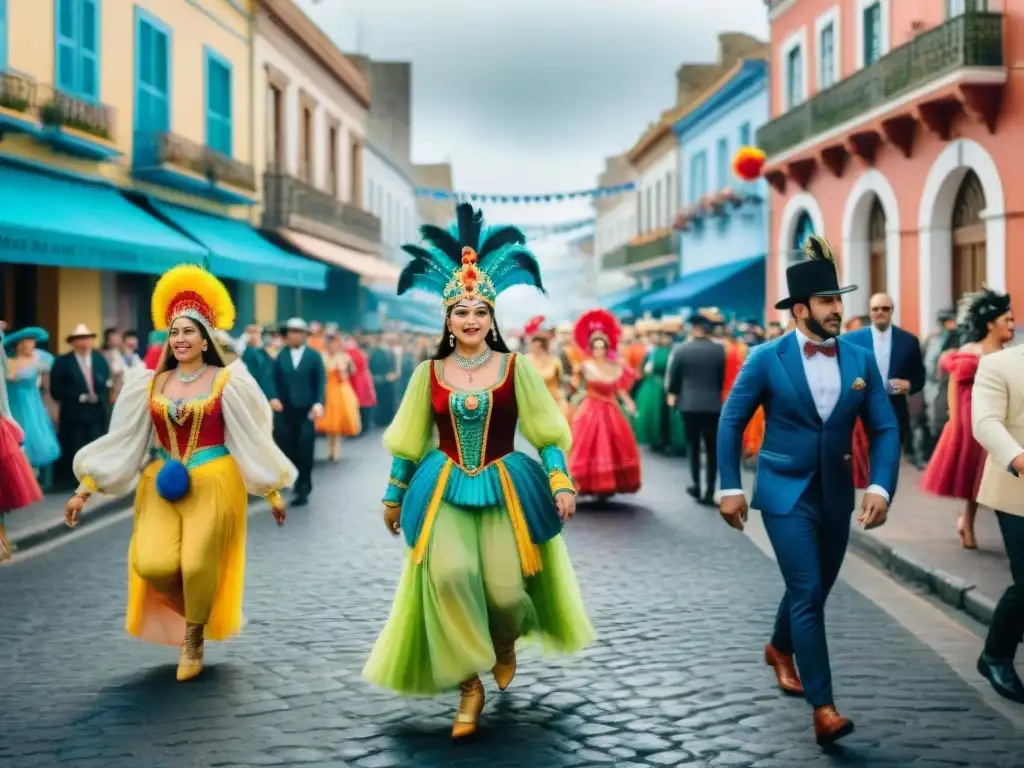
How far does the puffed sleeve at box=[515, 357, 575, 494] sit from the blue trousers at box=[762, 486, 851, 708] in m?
0.89

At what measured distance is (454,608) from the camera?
5457 millimetres

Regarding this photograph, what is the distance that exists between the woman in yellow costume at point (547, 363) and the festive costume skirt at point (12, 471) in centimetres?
591

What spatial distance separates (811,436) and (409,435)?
1633 millimetres

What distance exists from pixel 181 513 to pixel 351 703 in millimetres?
1330

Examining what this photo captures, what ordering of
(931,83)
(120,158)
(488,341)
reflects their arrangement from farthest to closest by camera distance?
(120,158), (931,83), (488,341)

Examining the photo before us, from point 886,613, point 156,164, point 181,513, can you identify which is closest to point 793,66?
point 156,164

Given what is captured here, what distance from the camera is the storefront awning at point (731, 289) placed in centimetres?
3014

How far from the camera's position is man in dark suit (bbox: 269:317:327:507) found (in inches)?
533

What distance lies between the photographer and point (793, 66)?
26.4 metres

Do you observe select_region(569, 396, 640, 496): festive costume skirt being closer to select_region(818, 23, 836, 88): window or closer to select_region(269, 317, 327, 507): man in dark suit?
select_region(269, 317, 327, 507): man in dark suit

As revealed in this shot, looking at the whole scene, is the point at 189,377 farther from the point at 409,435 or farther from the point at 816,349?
the point at 816,349

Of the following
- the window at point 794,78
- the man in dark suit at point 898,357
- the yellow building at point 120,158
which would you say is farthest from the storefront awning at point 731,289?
the man in dark suit at point 898,357

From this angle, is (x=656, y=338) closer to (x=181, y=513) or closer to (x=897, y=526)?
(x=897, y=526)

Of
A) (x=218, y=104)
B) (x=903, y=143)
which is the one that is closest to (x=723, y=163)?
(x=218, y=104)
